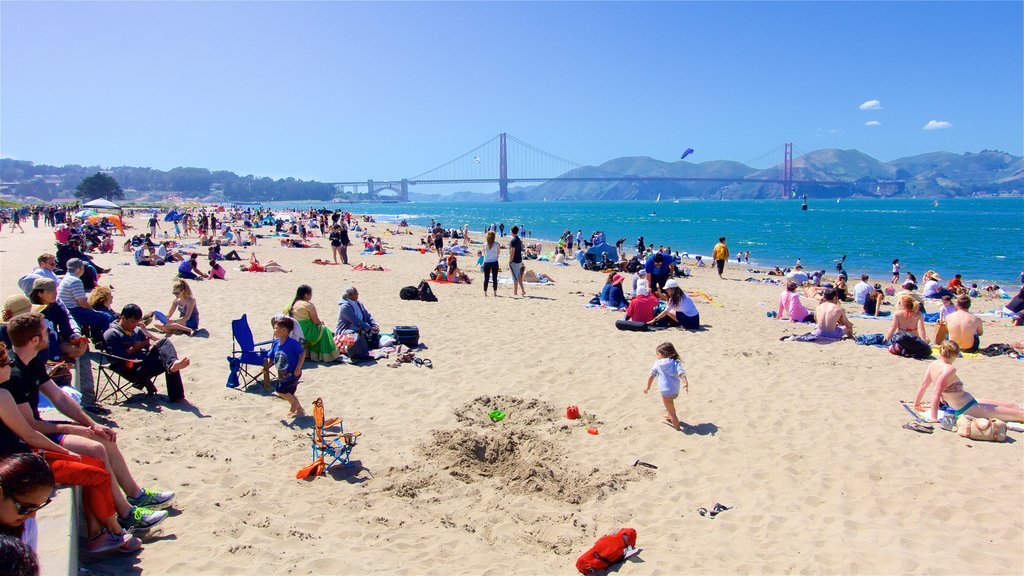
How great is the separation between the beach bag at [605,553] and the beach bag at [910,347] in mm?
6003

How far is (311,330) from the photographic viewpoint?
266 inches

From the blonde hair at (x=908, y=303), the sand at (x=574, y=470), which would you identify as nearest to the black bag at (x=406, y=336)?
the sand at (x=574, y=470)

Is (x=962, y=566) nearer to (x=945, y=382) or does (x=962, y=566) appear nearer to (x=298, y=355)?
(x=945, y=382)

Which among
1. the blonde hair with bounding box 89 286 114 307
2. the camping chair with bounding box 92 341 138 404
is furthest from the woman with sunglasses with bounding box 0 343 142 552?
the blonde hair with bounding box 89 286 114 307

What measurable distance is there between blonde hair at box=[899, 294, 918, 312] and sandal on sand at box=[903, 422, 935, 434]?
3122 mm

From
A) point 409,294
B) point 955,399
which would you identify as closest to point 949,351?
point 955,399

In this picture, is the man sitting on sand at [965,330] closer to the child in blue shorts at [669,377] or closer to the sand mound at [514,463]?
the child in blue shorts at [669,377]

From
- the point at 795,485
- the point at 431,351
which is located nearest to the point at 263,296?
the point at 431,351

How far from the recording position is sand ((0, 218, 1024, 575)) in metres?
3.42

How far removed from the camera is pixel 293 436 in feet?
15.9

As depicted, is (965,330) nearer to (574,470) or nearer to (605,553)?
(574,470)

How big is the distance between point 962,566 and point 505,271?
14.5 m

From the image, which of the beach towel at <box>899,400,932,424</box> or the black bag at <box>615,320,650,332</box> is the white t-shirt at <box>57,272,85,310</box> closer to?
the black bag at <box>615,320,650,332</box>

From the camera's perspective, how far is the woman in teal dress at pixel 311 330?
661 cm
